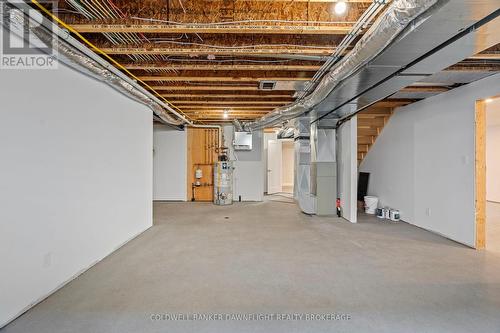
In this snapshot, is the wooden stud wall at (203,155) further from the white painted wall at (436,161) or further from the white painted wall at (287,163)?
the white painted wall at (287,163)

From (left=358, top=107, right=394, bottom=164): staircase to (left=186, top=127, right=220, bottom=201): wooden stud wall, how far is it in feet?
12.6

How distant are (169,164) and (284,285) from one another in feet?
18.5

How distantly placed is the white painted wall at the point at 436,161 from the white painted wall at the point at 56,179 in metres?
4.71

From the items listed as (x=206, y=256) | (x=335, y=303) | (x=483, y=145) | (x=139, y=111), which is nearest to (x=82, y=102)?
(x=139, y=111)

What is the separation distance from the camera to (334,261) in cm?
284

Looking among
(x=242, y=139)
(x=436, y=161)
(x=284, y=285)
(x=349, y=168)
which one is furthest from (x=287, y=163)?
(x=284, y=285)

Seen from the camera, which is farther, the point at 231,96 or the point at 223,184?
the point at 223,184

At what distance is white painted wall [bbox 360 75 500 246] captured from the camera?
3.36 m

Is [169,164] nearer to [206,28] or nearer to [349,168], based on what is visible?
[349,168]

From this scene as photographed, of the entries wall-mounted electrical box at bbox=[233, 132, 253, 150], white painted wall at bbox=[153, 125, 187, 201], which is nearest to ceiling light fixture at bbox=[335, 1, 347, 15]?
wall-mounted electrical box at bbox=[233, 132, 253, 150]

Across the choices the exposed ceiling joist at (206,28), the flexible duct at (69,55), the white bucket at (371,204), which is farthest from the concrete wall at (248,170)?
the exposed ceiling joist at (206,28)

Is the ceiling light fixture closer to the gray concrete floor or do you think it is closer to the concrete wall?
the gray concrete floor

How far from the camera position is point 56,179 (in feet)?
7.42

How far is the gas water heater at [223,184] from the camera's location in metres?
6.66
